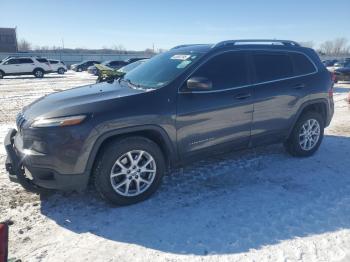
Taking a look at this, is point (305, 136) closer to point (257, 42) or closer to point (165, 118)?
point (257, 42)

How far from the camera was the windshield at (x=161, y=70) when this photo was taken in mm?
4163

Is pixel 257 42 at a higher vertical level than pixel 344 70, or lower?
higher

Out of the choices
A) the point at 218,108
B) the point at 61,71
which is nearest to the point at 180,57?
the point at 218,108

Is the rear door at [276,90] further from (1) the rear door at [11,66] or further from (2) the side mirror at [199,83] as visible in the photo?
(1) the rear door at [11,66]

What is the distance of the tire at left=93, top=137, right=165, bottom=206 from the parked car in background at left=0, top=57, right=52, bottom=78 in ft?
90.4

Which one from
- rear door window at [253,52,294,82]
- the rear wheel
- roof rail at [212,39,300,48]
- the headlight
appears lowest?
the rear wheel

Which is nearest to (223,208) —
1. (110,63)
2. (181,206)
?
(181,206)

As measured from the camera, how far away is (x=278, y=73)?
16.4 feet

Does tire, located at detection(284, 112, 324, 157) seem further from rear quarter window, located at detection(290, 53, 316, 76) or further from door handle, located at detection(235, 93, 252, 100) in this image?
door handle, located at detection(235, 93, 252, 100)

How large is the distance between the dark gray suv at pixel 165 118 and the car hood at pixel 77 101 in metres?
0.01

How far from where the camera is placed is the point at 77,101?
149 inches

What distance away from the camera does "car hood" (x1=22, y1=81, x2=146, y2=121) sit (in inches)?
139

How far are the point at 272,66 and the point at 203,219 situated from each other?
2.64 metres

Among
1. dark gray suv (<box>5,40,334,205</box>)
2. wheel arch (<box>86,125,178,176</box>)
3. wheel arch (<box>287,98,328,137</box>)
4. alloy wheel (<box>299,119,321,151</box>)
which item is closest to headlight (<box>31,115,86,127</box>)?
dark gray suv (<box>5,40,334,205</box>)
